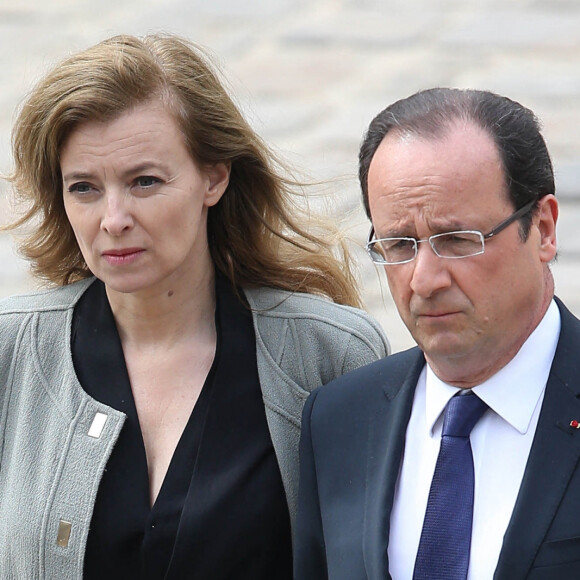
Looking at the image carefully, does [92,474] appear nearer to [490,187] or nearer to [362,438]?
[362,438]

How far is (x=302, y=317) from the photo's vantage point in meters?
3.11

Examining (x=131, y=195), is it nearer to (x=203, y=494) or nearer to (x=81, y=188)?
(x=81, y=188)

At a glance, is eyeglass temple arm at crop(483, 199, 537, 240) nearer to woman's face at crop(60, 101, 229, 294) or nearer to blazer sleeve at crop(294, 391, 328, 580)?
blazer sleeve at crop(294, 391, 328, 580)

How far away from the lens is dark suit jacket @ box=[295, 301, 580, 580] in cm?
223

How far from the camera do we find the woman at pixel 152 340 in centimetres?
285

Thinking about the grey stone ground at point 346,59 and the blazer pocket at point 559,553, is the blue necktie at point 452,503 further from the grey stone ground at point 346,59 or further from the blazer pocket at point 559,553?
the grey stone ground at point 346,59

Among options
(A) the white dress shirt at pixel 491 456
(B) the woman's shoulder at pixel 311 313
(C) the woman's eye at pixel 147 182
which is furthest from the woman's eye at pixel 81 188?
(A) the white dress shirt at pixel 491 456

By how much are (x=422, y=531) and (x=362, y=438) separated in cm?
29

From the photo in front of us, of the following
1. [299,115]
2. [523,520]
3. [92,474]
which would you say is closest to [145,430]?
[92,474]

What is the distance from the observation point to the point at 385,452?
8.28 ft

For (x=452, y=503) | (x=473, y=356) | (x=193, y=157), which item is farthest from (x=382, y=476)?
(x=193, y=157)

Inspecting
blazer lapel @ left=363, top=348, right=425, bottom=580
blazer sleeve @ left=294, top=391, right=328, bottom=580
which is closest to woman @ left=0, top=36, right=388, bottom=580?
blazer sleeve @ left=294, top=391, right=328, bottom=580

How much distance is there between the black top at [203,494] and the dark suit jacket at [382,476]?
19 centimetres

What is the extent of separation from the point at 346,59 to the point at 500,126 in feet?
14.5
